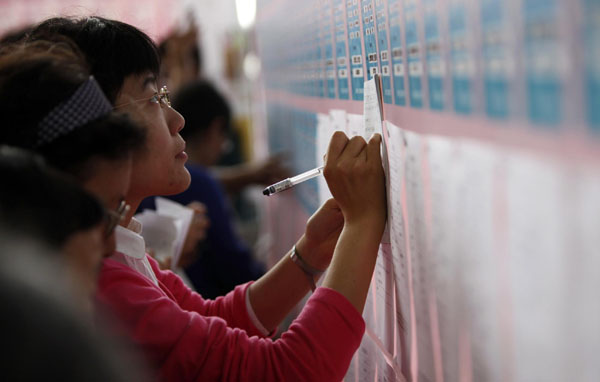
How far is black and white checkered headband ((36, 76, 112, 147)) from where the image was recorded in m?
0.54

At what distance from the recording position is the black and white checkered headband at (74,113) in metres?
0.54

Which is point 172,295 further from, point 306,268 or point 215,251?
point 215,251

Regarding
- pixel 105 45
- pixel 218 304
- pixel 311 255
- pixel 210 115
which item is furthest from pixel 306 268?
pixel 210 115

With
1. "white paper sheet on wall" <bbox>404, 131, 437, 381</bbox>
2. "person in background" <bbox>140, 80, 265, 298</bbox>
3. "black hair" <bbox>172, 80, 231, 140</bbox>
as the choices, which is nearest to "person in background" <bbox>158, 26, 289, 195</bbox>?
"black hair" <bbox>172, 80, 231, 140</bbox>

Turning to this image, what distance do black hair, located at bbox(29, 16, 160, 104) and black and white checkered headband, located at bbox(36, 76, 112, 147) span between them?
176 millimetres

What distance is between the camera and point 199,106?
2.15 metres

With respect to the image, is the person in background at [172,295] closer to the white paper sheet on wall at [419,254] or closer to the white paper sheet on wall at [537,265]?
the white paper sheet on wall at [419,254]

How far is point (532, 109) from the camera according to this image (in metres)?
0.38

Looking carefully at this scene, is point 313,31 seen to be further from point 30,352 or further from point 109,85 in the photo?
point 30,352

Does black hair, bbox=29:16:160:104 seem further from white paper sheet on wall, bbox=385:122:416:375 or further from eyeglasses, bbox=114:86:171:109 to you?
white paper sheet on wall, bbox=385:122:416:375

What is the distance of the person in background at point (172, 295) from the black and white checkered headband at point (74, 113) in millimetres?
96

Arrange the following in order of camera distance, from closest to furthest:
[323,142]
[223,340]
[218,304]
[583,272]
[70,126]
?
1. [583,272]
2. [70,126]
3. [223,340]
4. [218,304]
5. [323,142]

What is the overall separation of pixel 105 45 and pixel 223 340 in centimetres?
44

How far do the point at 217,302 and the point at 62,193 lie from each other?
57 cm
